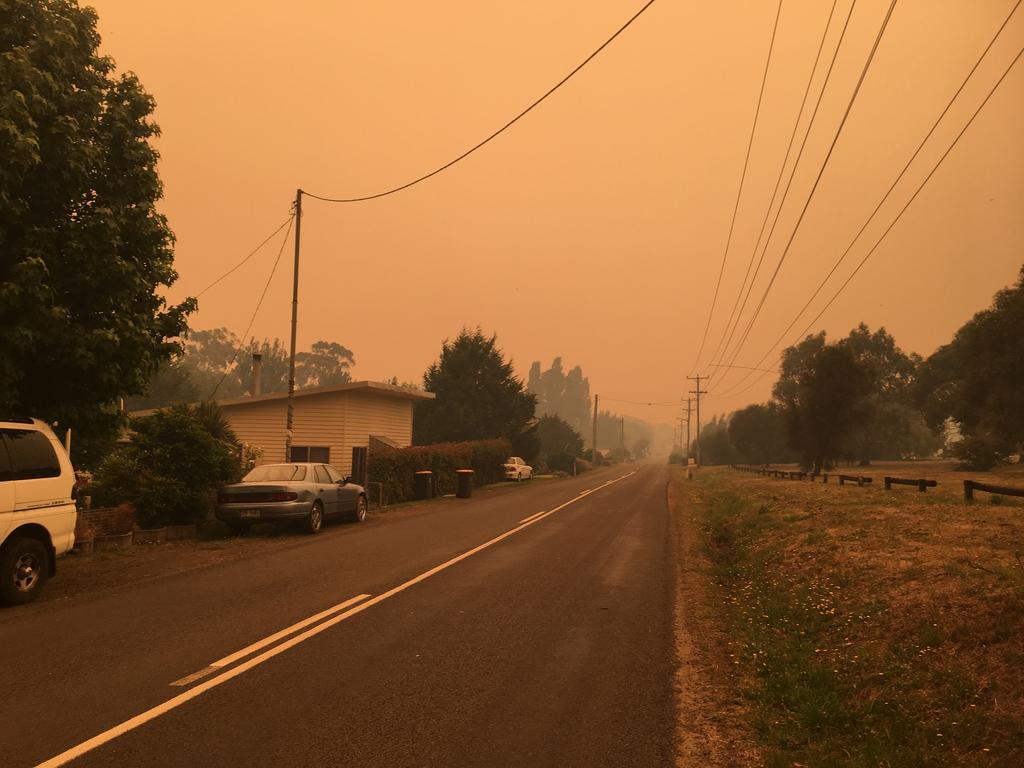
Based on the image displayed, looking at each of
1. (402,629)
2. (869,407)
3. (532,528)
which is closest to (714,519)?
(532,528)

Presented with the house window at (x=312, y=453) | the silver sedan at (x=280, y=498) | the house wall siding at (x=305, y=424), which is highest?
the house wall siding at (x=305, y=424)

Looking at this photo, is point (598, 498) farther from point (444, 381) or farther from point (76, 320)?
point (444, 381)

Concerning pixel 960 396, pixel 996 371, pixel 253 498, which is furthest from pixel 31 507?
pixel 960 396

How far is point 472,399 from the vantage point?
51.8 m

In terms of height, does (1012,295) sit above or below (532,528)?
above

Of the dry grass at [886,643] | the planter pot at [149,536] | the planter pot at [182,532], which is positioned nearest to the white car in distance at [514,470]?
the planter pot at [182,532]

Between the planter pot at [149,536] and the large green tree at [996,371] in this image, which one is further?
the large green tree at [996,371]

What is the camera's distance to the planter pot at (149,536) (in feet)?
43.7

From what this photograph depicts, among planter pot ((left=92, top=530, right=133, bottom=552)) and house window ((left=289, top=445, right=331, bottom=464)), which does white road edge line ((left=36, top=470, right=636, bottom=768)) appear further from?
house window ((left=289, top=445, right=331, bottom=464))

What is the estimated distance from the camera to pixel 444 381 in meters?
52.2

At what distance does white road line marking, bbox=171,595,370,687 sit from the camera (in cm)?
539

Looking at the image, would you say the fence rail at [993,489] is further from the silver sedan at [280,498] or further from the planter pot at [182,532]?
the planter pot at [182,532]

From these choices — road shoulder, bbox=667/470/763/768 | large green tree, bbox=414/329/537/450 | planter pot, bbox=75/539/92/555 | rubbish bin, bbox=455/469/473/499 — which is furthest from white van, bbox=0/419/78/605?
large green tree, bbox=414/329/537/450

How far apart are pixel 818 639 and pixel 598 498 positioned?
2121cm
